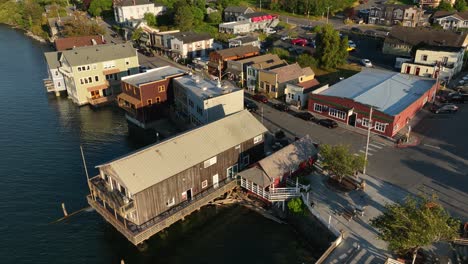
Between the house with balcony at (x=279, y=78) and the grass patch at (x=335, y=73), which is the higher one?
the house with balcony at (x=279, y=78)

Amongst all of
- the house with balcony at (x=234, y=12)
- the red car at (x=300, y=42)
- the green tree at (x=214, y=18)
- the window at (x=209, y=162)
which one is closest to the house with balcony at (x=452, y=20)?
the red car at (x=300, y=42)

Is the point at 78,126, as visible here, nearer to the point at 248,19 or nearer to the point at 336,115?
the point at 336,115

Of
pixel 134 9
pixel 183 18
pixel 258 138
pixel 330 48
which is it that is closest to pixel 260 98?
pixel 258 138

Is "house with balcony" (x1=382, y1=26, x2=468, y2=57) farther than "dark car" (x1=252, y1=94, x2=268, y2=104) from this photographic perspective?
Yes

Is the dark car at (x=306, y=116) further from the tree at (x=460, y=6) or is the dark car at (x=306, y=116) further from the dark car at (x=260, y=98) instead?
the tree at (x=460, y=6)

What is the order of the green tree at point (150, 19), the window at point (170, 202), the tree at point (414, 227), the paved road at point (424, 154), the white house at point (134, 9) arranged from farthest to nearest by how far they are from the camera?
1. the white house at point (134, 9)
2. the green tree at point (150, 19)
3. the paved road at point (424, 154)
4. the window at point (170, 202)
5. the tree at point (414, 227)

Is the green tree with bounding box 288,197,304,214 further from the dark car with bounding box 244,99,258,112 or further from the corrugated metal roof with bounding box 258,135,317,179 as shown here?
the dark car with bounding box 244,99,258,112

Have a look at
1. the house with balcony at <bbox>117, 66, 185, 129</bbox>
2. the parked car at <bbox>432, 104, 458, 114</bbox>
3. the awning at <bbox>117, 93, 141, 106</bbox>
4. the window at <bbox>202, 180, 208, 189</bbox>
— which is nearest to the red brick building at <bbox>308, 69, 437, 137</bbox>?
the parked car at <bbox>432, 104, 458, 114</bbox>
